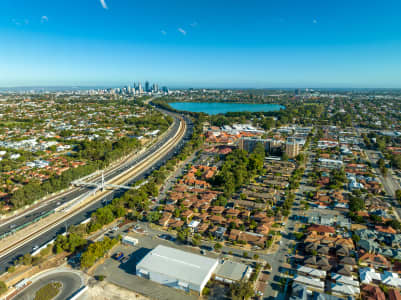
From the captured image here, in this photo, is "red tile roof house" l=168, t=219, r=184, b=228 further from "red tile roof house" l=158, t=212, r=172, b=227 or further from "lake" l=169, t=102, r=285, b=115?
"lake" l=169, t=102, r=285, b=115

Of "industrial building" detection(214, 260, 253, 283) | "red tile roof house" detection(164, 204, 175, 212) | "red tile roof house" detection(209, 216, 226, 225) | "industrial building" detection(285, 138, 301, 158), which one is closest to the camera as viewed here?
"industrial building" detection(214, 260, 253, 283)

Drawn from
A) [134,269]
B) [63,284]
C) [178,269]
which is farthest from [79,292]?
[178,269]

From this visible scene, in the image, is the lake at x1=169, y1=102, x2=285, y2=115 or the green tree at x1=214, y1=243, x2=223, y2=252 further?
the lake at x1=169, y1=102, x2=285, y2=115

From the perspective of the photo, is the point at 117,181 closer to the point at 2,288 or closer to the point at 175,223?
the point at 175,223

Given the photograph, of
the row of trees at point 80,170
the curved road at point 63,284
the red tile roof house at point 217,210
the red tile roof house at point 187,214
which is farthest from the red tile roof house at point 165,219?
the row of trees at point 80,170

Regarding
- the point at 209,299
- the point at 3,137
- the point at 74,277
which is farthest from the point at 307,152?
the point at 3,137

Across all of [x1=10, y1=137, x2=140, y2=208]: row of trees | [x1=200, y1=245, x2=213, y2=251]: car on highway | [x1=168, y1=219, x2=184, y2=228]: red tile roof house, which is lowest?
[x1=200, y1=245, x2=213, y2=251]: car on highway

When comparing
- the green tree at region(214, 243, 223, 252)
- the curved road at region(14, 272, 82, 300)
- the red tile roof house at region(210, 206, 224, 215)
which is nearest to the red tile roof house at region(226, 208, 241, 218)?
the red tile roof house at region(210, 206, 224, 215)

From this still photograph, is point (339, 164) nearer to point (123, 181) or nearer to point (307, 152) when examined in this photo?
point (307, 152)
